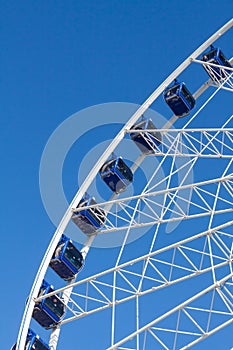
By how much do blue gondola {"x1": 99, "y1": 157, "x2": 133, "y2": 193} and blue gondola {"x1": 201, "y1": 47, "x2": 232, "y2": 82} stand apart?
4.49 meters

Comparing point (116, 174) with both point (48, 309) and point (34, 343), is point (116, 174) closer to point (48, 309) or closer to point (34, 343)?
point (48, 309)

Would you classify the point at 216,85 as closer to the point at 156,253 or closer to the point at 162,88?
the point at 162,88

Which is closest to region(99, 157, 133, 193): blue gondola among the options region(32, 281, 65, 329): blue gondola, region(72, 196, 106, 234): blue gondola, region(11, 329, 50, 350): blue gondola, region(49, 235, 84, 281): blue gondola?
region(72, 196, 106, 234): blue gondola

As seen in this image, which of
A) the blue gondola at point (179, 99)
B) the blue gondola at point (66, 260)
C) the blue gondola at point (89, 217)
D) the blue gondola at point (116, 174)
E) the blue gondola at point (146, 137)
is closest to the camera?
the blue gondola at point (66, 260)

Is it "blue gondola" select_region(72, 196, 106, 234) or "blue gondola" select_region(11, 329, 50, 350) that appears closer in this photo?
"blue gondola" select_region(11, 329, 50, 350)

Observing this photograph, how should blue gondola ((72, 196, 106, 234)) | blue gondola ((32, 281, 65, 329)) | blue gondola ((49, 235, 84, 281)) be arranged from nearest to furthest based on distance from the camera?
blue gondola ((32, 281, 65, 329)), blue gondola ((49, 235, 84, 281)), blue gondola ((72, 196, 106, 234))

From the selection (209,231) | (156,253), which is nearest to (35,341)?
(156,253)

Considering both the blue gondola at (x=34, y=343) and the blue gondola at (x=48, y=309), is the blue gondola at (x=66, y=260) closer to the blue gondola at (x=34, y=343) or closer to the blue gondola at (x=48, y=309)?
the blue gondola at (x=48, y=309)

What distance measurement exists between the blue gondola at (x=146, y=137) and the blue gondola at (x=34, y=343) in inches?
299

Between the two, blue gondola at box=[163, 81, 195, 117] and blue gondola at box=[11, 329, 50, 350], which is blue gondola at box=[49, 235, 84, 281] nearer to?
blue gondola at box=[11, 329, 50, 350]

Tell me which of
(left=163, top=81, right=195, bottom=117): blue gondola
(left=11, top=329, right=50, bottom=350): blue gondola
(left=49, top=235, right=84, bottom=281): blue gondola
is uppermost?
(left=163, top=81, right=195, bottom=117): blue gondola

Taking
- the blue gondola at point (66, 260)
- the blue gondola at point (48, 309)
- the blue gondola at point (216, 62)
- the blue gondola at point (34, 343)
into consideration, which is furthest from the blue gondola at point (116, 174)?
the blue gondola at point (34, 343)

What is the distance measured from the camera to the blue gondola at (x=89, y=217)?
84.2 feet

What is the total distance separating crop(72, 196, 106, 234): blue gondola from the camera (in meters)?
25.7
